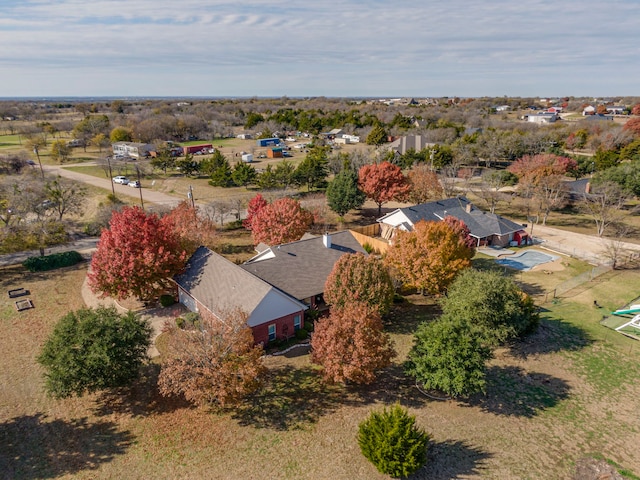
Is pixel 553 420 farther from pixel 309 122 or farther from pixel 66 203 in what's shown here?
pixel 309 122

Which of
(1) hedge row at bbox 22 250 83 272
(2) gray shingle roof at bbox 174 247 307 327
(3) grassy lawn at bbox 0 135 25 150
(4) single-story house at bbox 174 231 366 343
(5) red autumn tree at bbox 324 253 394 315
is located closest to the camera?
(2) gray shingle roof at bbox 174 247 307 327

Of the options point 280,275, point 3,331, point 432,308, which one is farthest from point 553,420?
point 3,331

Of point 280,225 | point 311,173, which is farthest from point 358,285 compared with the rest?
point 311,173

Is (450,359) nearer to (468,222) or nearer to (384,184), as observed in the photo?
(468,222)

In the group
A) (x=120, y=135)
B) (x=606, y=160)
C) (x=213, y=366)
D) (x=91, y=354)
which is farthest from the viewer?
(x=120, y=135)

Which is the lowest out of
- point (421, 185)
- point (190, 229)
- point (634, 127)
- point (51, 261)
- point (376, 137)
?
point (51, 261)

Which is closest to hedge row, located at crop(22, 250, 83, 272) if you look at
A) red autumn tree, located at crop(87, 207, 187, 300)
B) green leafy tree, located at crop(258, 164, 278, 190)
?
red autumn tree, located at crop(87, 207, 187, 300)

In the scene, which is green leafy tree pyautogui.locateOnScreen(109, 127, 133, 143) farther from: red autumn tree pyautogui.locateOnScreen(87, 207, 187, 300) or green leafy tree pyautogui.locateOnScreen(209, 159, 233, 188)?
red autumn tree pyautogui.locateOnScreen(87, 207, 187, 300)
